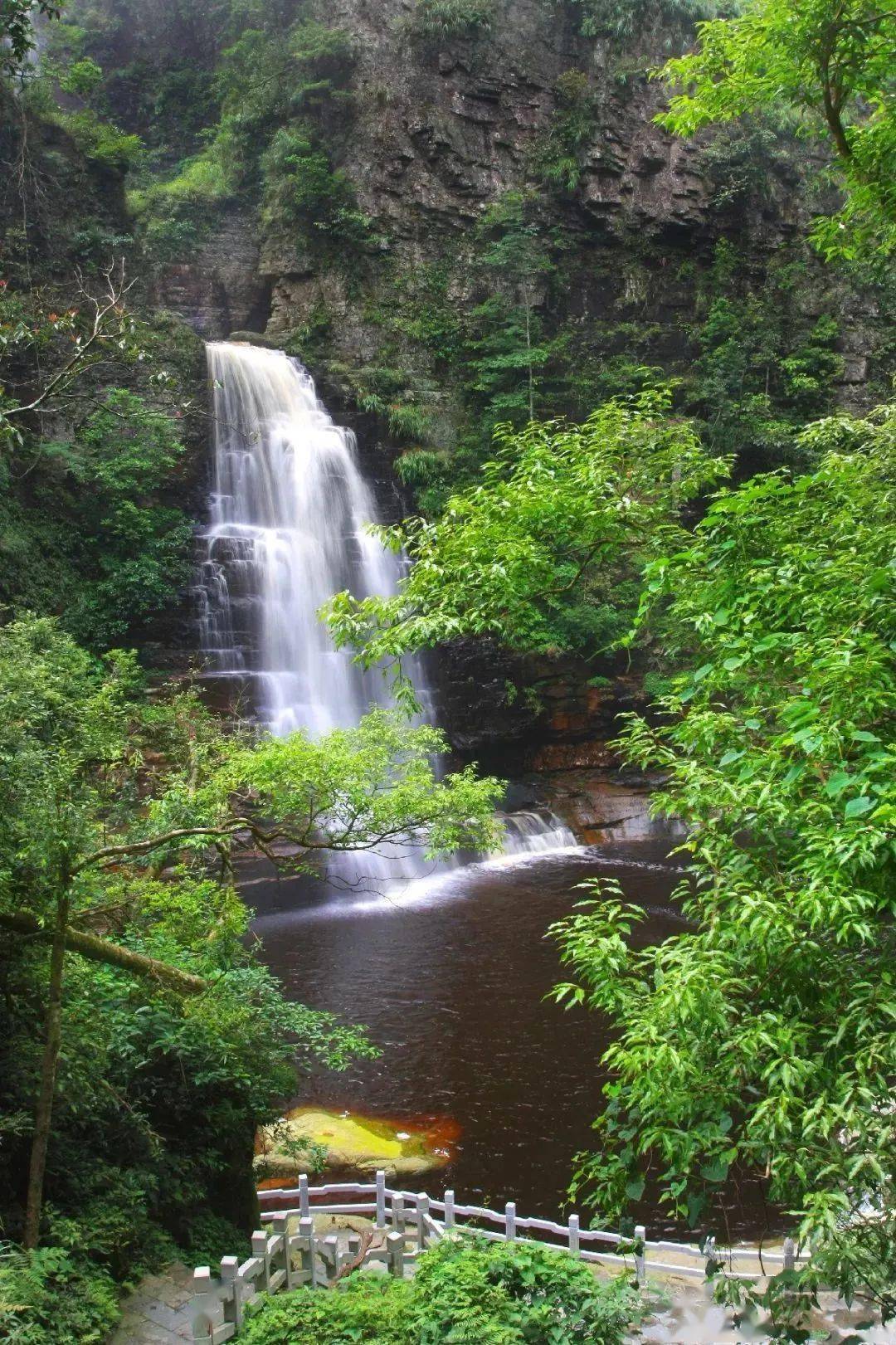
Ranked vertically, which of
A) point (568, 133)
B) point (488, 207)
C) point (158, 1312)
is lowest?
point (158, 1312)

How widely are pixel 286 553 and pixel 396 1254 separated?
648 inches

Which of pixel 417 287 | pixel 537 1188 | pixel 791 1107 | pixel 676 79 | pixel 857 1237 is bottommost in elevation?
pixel 537 1188

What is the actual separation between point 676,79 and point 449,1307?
7816 mm

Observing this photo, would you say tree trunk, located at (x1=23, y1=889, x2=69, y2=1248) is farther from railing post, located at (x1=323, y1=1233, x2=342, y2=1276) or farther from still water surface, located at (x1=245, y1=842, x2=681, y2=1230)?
still water surface, located at (x1=245, y1=842, x2=681, y2=1230)

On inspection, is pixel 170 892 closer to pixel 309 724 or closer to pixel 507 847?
pixel 309 724

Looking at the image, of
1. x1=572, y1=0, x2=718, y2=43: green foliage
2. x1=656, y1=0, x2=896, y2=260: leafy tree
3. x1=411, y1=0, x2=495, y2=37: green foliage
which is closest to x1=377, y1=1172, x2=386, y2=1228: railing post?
x1=656, y1=0, x2=896, y2=260: leafy tree

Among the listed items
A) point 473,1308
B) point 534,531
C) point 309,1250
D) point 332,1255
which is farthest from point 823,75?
point 332,1255

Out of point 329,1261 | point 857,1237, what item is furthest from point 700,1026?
point 329,1261

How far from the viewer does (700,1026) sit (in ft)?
12.6

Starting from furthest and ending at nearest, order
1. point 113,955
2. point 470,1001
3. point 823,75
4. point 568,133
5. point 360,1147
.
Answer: point 568,133 < point 470,1001 < point 360,1147 < point 113,955 < point 823,75

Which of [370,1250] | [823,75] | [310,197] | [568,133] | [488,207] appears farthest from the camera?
[568,133]

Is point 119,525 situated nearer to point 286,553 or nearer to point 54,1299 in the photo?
point 286,553

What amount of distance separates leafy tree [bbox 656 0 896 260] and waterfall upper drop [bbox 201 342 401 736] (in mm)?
13528

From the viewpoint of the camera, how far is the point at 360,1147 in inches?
393
